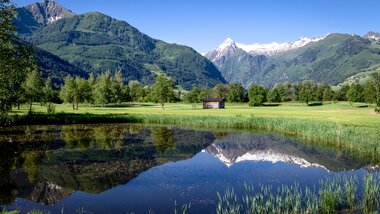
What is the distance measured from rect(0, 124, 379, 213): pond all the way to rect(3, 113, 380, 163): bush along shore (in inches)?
93.7

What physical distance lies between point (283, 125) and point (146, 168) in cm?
3752

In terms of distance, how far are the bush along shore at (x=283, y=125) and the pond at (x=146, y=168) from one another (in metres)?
2.38

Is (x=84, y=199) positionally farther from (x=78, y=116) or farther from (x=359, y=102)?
(x=359, y=102)

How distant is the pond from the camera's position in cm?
2667

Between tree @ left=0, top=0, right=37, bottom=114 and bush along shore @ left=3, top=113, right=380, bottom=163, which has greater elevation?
tree @ left=0, top=0, right=37, bottom=114

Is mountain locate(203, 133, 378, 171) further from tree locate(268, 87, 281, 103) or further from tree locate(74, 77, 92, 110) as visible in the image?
tree locate(268, 87, 281, 103)

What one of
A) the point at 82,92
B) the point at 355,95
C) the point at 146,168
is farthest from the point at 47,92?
the point at 355,95

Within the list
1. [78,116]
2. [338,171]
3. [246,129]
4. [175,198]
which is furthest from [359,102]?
[175,198]

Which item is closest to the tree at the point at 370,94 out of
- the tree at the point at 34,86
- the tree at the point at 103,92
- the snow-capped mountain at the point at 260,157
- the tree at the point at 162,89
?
the tree at the point at 162,89

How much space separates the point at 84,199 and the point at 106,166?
11.5 m

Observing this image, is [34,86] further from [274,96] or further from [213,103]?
[274,96]

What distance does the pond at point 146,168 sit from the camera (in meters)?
26.7

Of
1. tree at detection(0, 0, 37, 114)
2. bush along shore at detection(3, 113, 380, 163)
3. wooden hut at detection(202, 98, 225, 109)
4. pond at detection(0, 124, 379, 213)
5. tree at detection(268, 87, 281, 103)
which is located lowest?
pond at detection(0, 124, 379, 213)

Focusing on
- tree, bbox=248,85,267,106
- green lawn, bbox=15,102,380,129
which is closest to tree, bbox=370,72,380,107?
green lawn, bbox=15,102,380,129
